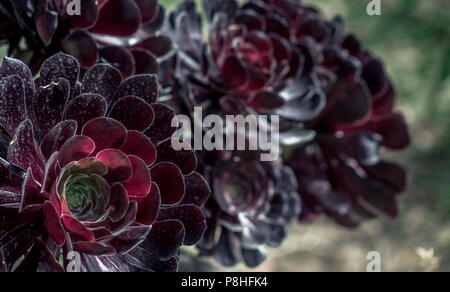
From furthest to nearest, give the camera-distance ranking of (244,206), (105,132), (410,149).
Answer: (410,149) → (244,206) → (105,132)

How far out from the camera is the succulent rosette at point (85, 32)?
1.36 ft

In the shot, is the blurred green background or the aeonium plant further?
the blurred green background

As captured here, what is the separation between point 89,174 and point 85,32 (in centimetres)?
10

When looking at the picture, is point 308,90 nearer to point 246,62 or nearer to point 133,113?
point 246,62

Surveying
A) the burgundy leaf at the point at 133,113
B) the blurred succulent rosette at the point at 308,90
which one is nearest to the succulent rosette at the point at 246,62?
the blurred succulent rosette at the point at 308,90

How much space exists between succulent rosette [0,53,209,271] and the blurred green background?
507 mm

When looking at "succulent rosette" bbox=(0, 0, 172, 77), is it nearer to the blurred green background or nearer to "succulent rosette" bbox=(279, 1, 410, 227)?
"succulent rosette" bbox=(279, 1, 410, 227)

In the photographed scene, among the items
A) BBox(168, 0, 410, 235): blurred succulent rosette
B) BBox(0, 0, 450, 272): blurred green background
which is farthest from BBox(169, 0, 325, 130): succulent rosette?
BBox(0, 0, 450, 272): blurred green background

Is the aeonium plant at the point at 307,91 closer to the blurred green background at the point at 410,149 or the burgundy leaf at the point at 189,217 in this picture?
the burgundy leaf at the point at 189,217

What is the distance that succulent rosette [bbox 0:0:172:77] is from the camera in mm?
416

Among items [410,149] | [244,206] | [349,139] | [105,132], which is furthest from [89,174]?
[410,149]

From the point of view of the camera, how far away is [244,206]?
1.64ft

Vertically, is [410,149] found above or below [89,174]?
below

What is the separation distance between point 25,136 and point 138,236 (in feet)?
0.24
